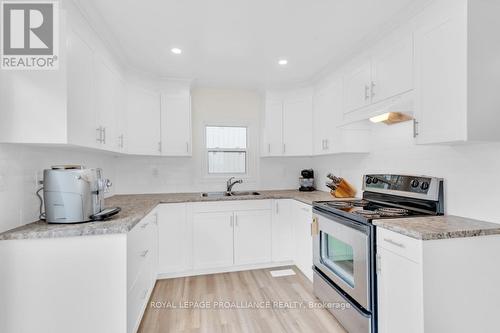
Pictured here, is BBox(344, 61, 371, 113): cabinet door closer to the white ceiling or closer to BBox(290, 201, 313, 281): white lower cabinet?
the white ceiling

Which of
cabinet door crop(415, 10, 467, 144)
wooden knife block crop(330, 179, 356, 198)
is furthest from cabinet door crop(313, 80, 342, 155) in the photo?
cabinet door crop(415, 10, 467, 144)

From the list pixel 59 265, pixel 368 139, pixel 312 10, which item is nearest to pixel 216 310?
pixel 59 265

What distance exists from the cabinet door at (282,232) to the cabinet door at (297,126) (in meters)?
0.78

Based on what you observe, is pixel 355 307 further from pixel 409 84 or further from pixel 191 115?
pixel 191 115

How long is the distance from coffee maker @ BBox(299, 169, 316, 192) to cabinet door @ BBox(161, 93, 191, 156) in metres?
1.64

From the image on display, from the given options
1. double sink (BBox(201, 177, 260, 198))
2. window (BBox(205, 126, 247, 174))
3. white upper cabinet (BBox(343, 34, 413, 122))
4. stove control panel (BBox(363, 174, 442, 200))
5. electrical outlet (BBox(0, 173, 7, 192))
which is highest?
white upper cabinet (BBox(343, 34, 413, 122))

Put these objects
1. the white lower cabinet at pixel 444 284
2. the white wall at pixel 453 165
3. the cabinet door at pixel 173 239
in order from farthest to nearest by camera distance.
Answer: the cabinet door at pixel 173 239 < the white wall at pixel 453 165 < the white lower cabinet at pixel 444 284

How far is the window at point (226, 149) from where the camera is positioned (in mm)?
3447

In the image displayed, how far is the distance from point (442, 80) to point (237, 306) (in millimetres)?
2320

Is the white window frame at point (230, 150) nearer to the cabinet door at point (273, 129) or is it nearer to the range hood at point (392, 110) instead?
the cabinet door at point (273, 129)

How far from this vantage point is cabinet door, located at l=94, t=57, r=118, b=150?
1.93 m

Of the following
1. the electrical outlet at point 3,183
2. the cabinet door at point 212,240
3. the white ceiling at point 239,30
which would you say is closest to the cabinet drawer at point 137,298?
the cabinet door at point 212,240

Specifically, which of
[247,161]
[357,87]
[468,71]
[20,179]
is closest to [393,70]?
[357,87]

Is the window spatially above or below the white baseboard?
above
